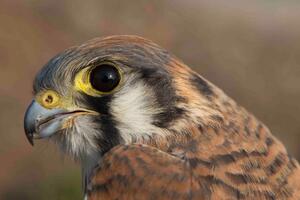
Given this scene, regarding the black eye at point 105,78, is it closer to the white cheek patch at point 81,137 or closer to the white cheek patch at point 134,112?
the white cheek patch at point 134,112

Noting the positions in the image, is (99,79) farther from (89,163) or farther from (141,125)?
(89,163)

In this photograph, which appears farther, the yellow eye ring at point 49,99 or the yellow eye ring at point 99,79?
the yellow eye ring at point 49,99

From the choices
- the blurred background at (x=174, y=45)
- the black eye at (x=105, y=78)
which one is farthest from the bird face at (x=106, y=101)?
the blurred background at (x=174, y=45)

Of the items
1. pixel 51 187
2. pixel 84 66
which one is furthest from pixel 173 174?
pixel 51 187

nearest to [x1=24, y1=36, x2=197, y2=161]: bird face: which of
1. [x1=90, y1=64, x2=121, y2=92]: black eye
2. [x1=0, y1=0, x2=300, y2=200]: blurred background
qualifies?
[x1=90, y1=64, x2=121, y2=92]: black eye

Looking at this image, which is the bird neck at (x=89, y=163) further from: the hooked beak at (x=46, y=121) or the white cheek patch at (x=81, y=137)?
the hooked beak at (x=46, y=121)

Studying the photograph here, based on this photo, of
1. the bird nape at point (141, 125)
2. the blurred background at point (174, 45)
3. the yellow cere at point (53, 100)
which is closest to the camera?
the bird nape at point (141, 125)

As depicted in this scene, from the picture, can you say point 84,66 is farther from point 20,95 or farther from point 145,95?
point 20,95

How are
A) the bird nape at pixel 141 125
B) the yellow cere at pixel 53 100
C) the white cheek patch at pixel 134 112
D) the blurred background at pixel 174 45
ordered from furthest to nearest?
the blurred background at pixel 174 45 < the yellow cere at pixel 53 100 < the white cheek patch at pixel 134 112 < the bird nape at pixel 141 125

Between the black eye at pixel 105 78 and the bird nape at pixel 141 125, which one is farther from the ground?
the black eye at pixel 105 78
